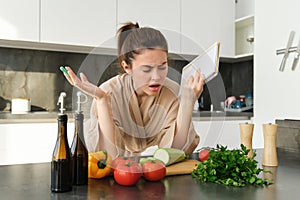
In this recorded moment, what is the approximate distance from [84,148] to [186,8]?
2.50 m

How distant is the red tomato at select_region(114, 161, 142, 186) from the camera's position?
3.13ft

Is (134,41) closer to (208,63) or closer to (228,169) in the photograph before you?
(208,63)

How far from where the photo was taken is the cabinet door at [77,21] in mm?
2715

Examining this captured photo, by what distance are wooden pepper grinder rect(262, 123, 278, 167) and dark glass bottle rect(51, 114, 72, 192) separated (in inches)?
29.0

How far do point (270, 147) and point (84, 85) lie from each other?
72 centimetres

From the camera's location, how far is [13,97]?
3010mm

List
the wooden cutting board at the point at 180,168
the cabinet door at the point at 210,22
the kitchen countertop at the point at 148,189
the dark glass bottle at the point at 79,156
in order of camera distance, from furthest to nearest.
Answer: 1. the cabinet door at the point at 210,22
2. the wooden cutting board at the point at 180,168
3. the dark glass bottle at the point at 79,156
4. the kitchen countertop at the point at 148,189

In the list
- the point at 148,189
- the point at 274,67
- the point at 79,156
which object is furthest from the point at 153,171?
the point at 274,67

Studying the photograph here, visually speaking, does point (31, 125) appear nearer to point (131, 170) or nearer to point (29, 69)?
point (29, 69)

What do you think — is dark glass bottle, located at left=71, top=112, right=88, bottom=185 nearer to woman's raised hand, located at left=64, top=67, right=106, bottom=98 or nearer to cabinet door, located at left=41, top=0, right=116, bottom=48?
woman's raised hand, located at left=64, top=67, right=106, bottom=98

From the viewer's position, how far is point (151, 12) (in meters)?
3.08

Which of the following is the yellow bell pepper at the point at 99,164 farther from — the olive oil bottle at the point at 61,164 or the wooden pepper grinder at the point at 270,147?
the wooden pepper grinder at the point at 270,147

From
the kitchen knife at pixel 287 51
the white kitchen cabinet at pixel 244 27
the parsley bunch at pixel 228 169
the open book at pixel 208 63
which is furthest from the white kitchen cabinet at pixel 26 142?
Answer: the white kitchen cabinet at pixel 244 27

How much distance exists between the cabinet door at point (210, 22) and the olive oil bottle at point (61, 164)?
2.39 m
